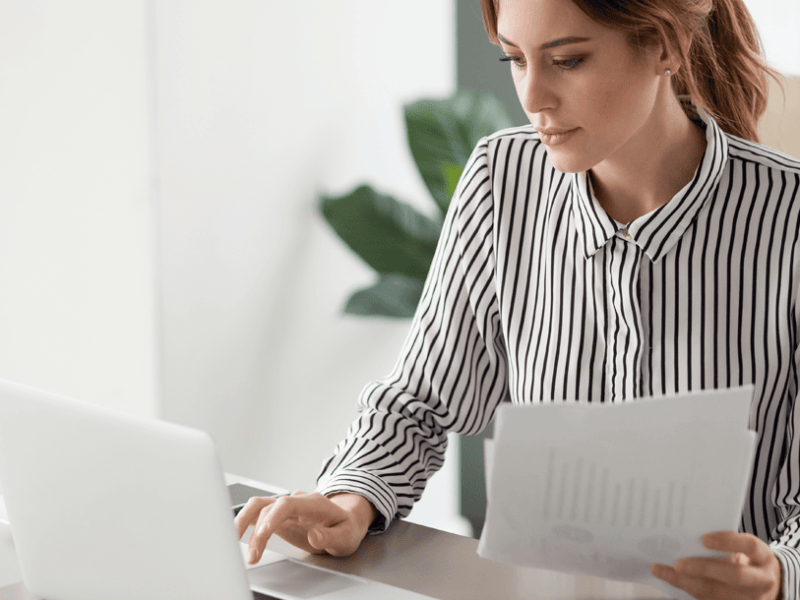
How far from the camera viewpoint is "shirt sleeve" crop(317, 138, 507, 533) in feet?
3.75

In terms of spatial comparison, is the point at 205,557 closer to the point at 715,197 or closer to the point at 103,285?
the point at 715,197

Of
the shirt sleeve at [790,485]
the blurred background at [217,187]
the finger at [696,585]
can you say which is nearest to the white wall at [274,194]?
the blurred background at [217,187]

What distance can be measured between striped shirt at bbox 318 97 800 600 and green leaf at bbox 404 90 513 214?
119 centimetres

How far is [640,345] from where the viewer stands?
1.10 metres

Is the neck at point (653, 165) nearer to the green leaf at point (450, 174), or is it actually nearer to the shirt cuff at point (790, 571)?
the shirt cuff at point (790, 571)

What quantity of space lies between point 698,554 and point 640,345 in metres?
0.38

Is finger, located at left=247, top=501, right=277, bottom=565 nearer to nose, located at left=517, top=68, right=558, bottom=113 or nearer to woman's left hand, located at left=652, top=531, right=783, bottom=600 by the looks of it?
woman's left hand, located at left=652, top=531, right=783, bottom=600

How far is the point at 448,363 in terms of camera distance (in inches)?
47.4

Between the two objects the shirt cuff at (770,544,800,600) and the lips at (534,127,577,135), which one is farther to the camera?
the lips at (534,127,577,135)

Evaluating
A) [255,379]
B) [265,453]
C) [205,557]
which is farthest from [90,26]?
[205,557]

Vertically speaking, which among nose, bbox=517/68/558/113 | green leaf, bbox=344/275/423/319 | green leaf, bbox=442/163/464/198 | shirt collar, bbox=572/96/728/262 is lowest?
green leaf, bbox=344/275/423/319

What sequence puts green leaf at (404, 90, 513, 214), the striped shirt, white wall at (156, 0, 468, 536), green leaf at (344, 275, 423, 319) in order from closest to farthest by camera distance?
1. the striped shirt
2. white wall at (156, 0, 468, 536)
3. green leaf at (404, 90, 513, 214)
4. green leaf at (344, 275, 423, 319)

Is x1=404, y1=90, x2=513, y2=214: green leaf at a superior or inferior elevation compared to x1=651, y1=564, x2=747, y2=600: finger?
superior

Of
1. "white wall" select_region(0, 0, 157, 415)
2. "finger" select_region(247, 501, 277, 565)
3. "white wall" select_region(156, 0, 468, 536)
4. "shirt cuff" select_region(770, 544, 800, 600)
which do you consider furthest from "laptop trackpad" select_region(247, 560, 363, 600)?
"white wall" select_region(156, 0, 468, 536)
